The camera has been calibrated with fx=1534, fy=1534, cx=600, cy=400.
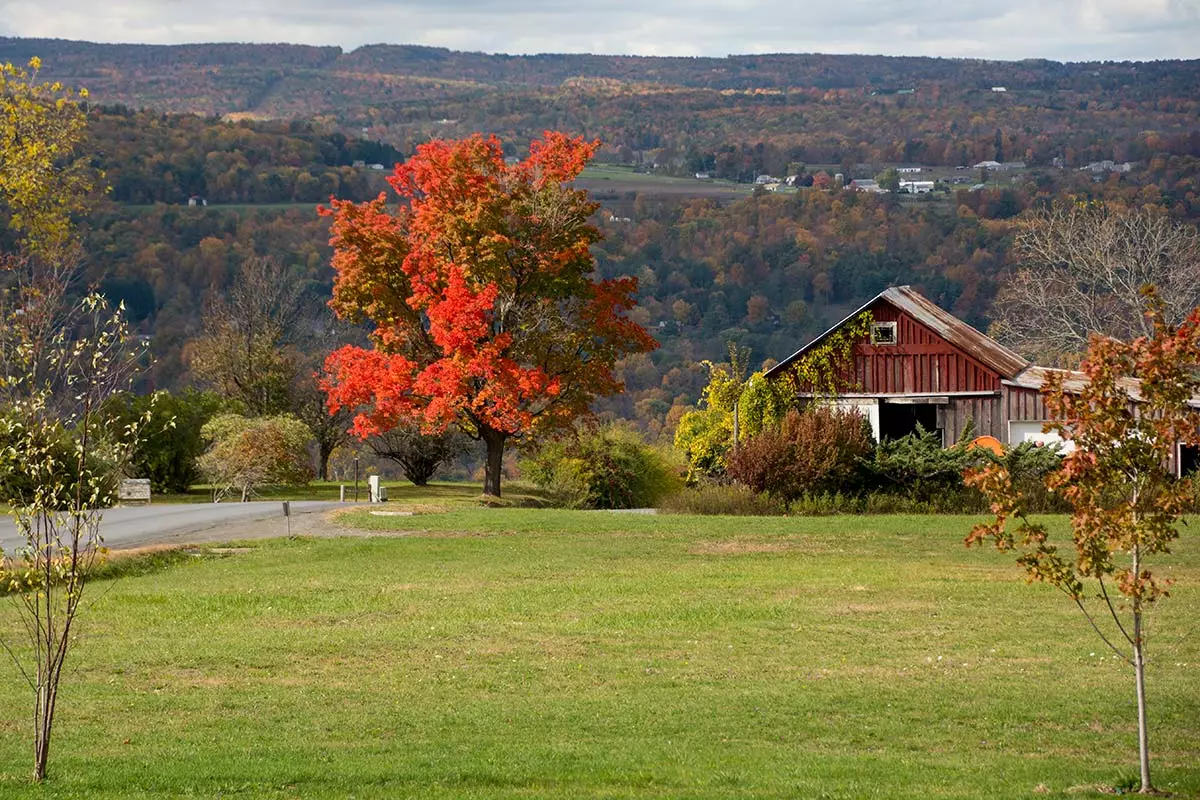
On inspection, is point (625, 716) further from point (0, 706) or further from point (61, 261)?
point (61, 261)

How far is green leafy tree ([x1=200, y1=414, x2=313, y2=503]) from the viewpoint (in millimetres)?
43438

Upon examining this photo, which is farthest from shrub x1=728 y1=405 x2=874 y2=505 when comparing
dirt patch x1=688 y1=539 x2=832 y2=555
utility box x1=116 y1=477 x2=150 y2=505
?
utility box x1=116 y1=477 x2=150 y2=505

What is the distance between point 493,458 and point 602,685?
29.8 m

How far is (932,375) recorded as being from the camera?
4344 cm

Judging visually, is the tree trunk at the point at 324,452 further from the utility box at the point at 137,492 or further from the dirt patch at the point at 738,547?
the dirt patch at the point at 738,547

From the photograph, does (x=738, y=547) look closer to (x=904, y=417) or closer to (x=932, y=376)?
(x=932, y=376)

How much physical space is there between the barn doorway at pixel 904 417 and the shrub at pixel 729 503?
1008cm

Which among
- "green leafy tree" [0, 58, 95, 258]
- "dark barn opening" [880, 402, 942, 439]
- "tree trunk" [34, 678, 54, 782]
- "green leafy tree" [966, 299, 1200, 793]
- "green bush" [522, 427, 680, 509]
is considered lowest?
"green bush" [522, 427, 680, 509]

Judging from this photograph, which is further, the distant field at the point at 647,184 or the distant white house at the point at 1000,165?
the distant field at the point at 647,184

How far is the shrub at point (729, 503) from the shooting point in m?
34.3

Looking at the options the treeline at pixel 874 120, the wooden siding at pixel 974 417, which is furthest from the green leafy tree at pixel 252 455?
the treeline at pixel 874 120

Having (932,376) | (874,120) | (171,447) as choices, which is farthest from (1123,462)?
(874,120)

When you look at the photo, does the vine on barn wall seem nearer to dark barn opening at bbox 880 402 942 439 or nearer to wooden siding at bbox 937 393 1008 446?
dark barn opening at bbox 880 402 942 439

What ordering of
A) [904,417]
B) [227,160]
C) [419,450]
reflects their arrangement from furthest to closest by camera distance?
[227,160] < [419,450] < [904,417]
